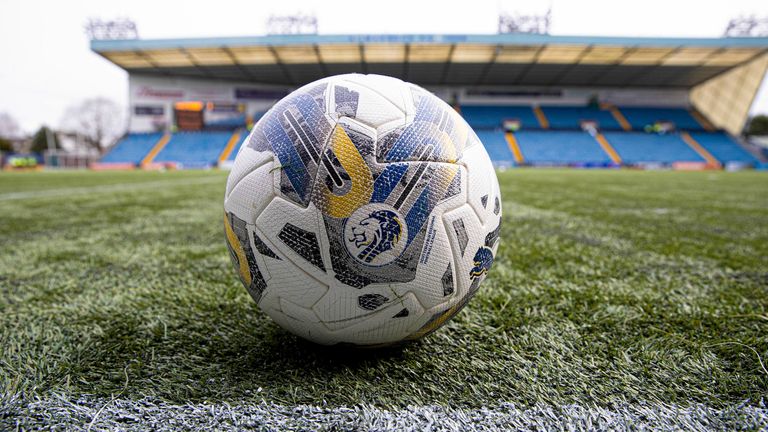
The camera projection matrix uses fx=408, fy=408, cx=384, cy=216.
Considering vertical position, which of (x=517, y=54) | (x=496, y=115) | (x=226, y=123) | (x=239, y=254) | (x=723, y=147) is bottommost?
(x=239, y=254)

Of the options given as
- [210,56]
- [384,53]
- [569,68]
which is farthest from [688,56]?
[210,56]

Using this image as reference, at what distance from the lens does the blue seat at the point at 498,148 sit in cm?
2355

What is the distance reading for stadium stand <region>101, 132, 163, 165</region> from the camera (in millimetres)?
24391

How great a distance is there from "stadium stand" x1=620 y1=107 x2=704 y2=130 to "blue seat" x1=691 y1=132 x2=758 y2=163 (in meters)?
1.06

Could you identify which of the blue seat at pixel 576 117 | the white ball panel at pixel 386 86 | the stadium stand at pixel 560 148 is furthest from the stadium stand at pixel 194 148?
the white ball panel at pixel 386 86

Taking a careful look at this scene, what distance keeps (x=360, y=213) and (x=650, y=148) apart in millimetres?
28839

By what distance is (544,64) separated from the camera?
23.6m

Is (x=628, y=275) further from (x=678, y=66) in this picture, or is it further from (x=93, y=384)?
(x=678, y=66)

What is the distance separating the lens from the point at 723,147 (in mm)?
24453

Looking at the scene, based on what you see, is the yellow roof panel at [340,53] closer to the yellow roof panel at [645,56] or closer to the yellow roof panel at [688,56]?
the yellow roof panel at [645,56]

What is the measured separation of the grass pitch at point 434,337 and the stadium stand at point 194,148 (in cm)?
2347

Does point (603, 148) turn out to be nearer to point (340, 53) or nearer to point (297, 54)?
point (340, 53)

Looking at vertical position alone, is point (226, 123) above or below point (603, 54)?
below

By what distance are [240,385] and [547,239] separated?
2.31 meters
